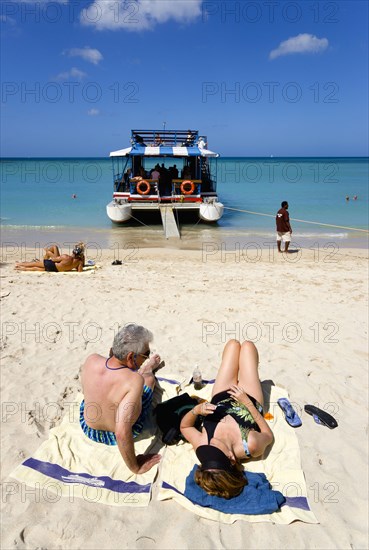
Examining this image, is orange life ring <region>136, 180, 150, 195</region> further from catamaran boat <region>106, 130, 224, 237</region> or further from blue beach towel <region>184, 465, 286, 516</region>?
blue beach towel <region>184, 465, 286, 516</region>

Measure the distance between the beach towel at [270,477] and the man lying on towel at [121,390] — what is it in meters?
0.19

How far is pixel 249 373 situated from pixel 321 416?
2.45 feet

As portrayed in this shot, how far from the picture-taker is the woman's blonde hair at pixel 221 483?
241cm

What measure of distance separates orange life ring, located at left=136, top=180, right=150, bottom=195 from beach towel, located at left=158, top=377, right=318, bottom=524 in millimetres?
12950

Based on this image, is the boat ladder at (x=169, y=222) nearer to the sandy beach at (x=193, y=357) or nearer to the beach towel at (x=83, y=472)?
the sandy beach at (x=193, y=357)

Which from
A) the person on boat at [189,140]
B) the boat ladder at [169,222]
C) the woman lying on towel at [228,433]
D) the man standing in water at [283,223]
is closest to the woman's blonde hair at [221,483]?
the woman lying on towel at [228,433]

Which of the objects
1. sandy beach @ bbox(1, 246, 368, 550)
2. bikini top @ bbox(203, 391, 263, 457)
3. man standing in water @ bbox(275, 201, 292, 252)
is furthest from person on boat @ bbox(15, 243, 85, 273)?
bikini top @ bbox(203, 391, 263, 457)

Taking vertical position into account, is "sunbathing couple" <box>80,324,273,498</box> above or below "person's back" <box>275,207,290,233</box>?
below

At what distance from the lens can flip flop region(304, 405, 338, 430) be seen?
321cm

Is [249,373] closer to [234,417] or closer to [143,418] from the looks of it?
[234,417]

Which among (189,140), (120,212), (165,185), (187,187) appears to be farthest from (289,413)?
(189,140)

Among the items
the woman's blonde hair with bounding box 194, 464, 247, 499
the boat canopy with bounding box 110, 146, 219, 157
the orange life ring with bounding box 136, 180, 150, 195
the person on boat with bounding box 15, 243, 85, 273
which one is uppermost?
the boat canopy with bounding box 110, 146, 219, 157

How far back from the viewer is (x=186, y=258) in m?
10.2

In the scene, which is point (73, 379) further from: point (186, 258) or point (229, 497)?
point (186, 258)
